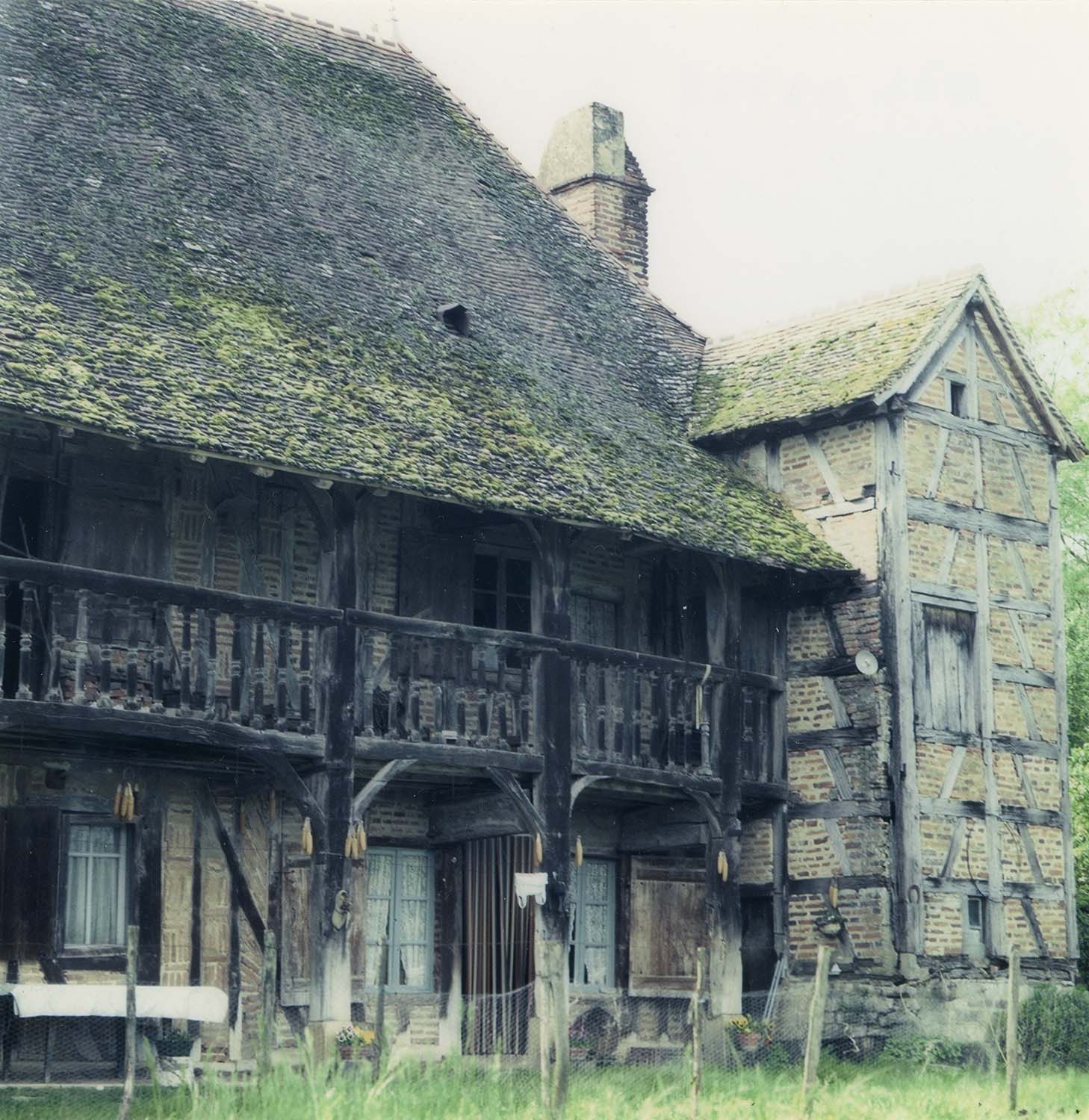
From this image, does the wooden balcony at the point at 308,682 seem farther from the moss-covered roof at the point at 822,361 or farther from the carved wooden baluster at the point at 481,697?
the moss-covered roof at the point at 822,361

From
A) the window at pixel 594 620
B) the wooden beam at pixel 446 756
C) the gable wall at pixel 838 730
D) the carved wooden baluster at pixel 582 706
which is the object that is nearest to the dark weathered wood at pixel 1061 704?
the gable wall at pixel 838 730

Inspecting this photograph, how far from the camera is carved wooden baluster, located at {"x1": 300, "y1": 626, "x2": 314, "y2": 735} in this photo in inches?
685

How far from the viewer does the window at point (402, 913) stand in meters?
19.9

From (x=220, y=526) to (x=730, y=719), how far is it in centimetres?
545

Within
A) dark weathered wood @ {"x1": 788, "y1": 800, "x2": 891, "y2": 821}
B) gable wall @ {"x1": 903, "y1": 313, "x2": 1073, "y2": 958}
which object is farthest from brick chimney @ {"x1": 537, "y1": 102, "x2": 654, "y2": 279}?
dark weathered wood @ {"x1": 788, "y1": 800, "x2": 891, "y2": 821}

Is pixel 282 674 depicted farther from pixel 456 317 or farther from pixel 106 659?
pixel 456 317

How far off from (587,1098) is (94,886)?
16.8 ft

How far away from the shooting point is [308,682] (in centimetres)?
1748

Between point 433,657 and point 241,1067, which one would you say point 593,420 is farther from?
point 241,1067

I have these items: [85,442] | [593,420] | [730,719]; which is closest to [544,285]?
[593,420]

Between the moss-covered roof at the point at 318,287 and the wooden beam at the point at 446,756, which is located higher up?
the moss-covered roof at the point at 318,287

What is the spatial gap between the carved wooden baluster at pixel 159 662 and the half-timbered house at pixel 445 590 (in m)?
0.04

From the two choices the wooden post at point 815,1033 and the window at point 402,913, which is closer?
the wooden post at point 815,1033

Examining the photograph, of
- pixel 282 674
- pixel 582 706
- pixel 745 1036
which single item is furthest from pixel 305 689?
pixel 745 1036
